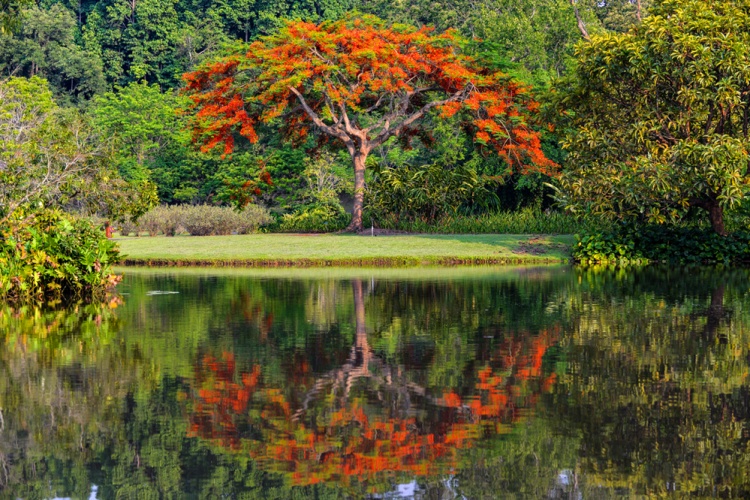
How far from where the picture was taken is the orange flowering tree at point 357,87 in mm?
41156

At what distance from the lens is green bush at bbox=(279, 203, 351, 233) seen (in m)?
45.3

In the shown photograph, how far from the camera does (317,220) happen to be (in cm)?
4578

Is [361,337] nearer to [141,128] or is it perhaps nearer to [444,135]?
[444,135]

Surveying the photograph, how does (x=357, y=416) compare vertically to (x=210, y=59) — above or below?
below

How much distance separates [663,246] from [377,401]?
26439 millimetres

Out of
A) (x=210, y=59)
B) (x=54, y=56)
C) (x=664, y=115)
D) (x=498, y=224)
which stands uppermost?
(x=54, y=56)

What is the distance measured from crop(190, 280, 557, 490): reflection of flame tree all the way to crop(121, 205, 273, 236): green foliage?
118 feet

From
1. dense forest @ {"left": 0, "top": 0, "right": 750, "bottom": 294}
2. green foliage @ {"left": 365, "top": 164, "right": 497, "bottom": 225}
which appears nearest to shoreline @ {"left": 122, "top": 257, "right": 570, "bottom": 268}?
Answer: dense forest @ {"left": 0, "top": 0, "right": 750, "bottom": 294}

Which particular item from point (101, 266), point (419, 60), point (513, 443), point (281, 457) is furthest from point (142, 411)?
point (419, 60)

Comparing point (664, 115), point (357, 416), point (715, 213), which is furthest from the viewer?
point (715, 213)

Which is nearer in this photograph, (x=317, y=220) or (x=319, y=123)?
(x=319, y=123)

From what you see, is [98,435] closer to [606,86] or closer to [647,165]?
[647,165]

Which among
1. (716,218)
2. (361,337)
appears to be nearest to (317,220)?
(716,218)

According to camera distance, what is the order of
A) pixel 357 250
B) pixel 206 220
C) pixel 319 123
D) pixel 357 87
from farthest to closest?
pixel 206 220 < pixel 319 123 < pixel 357 87 < pixel 357 250
